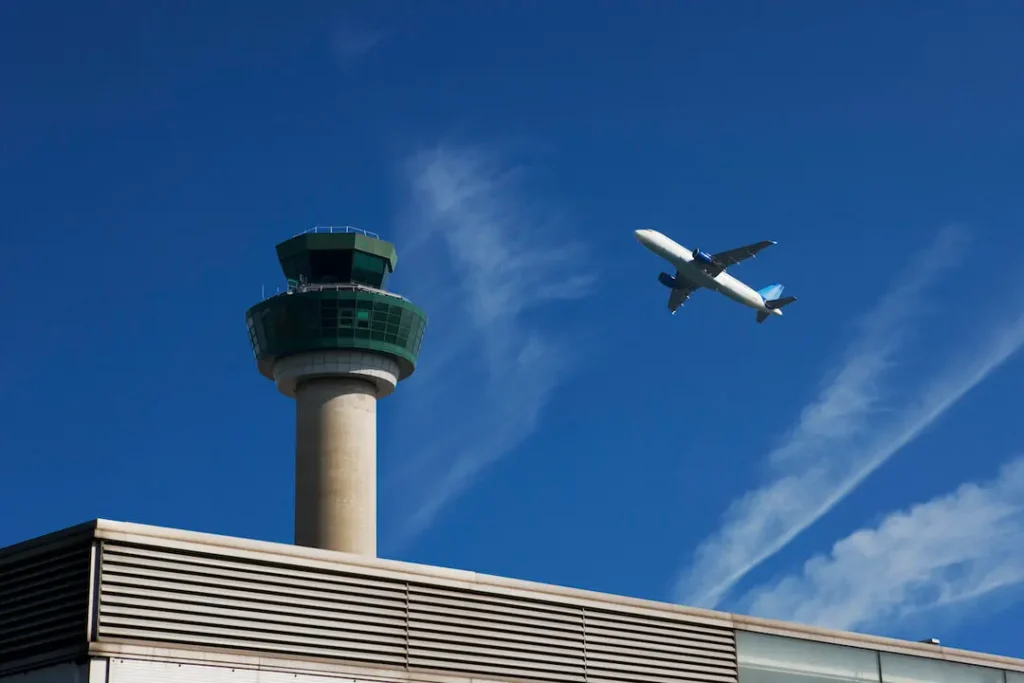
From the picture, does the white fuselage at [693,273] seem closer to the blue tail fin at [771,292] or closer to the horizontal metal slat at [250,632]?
the blue tail fin at [771,292]

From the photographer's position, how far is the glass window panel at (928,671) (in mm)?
54656

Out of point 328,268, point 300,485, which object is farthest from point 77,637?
point 328,268

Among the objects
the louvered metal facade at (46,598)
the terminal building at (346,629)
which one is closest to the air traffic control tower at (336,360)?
the terminal building at (346,629)

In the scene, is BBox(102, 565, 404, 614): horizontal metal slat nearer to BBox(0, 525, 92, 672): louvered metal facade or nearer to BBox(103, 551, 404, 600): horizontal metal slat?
BBox(103, 551, 404, 600): horizontal metal slat

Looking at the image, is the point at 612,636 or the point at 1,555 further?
the point at 612,636

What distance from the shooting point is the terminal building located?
36875 mm

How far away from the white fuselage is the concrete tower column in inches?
1620

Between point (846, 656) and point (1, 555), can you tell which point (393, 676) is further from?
point (846, 656)

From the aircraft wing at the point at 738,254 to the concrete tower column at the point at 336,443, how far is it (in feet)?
144

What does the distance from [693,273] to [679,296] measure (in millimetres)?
5210

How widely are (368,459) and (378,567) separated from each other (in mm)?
29039

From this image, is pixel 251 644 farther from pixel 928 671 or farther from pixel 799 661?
pixel 928 671

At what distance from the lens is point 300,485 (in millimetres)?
69562

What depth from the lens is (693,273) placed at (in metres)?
114
